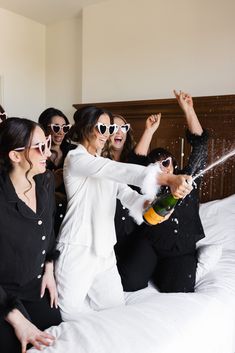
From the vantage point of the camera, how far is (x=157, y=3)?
125 inches

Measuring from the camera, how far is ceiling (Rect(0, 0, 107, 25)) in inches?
141

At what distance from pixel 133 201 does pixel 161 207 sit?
1.11ft

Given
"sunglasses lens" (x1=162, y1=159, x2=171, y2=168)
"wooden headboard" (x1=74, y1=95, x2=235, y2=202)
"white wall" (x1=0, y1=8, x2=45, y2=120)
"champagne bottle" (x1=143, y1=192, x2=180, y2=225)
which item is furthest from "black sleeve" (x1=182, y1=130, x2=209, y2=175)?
"white wall" (x1=0, y1=8, x2=45, y2=120)

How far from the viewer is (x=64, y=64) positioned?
164 inches

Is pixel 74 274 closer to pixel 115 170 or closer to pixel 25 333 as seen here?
pixel 25 333

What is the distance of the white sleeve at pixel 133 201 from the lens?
159 cm

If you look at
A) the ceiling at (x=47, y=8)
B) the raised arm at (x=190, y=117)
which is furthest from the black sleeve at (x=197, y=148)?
the ceiling at (x=47, y=8)

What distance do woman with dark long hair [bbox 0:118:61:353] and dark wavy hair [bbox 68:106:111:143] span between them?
23 cm

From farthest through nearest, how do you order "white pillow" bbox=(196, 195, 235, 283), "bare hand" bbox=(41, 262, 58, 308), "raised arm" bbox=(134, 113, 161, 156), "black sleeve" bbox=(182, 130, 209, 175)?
"raised arm" bbox=(134, 113, 161, 156) → "black sleeve" bbox=(182, 130, 209, 175) → "white pillow" bbox=(196, 195, 235, 283) → "bare hand" bbox=(41, 262, 58, 308)

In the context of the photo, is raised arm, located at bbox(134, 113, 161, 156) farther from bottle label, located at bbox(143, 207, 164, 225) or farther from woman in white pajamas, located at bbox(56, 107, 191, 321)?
bottle label, located at bbox(143, 207, 164, 225)

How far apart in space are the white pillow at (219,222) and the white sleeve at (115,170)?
1.15m

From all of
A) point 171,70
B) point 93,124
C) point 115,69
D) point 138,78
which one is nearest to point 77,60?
point 115,69

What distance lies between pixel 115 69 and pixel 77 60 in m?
0.72

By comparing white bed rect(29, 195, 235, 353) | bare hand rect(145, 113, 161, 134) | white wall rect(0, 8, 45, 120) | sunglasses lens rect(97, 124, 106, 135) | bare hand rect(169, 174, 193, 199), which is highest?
white wall rect(0, 8, 45, 120)
